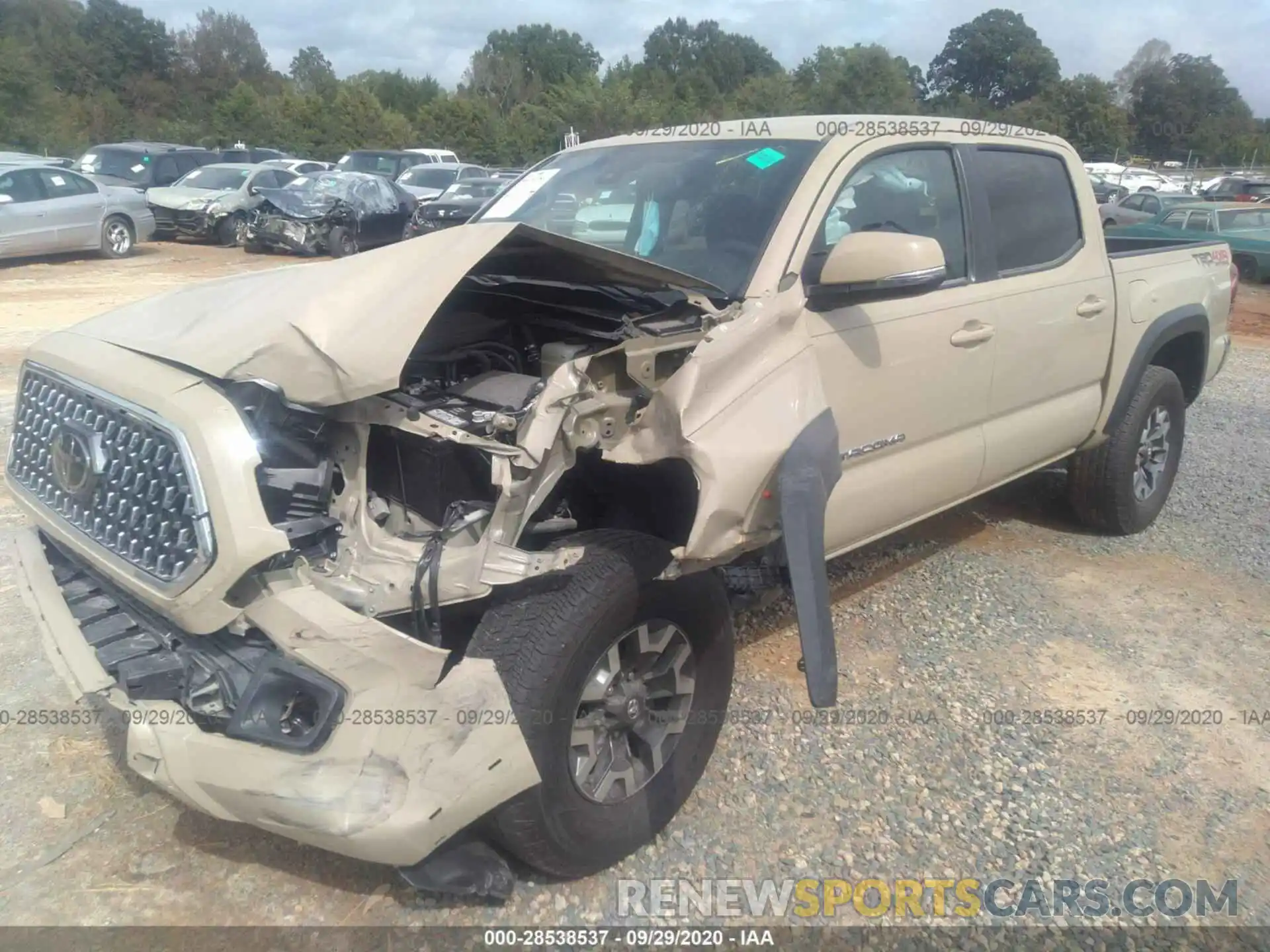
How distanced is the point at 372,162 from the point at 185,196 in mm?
5430

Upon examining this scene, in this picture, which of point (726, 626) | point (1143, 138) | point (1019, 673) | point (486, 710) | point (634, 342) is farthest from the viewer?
point (1143, 138)

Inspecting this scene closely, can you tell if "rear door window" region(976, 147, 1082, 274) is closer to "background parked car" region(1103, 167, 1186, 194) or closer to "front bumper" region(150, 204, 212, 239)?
"front bumper" region(150, 204, 212, 239)

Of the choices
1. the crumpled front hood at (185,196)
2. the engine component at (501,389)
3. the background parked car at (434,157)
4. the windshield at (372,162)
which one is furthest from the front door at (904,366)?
the background parked car at (434,157)

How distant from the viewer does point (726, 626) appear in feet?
9.62

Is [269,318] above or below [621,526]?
above

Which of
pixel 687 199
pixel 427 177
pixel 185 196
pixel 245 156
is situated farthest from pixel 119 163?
pixel 687 199

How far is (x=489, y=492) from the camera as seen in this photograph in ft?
8.66

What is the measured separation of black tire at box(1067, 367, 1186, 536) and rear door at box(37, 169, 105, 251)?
15.3 m

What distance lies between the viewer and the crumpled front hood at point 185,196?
18.3m

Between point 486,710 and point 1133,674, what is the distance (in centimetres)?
278

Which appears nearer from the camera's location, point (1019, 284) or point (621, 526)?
point (621, 526)

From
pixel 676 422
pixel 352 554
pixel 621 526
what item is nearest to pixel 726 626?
pixel 621 526

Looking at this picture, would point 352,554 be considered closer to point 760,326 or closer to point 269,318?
point 269,318

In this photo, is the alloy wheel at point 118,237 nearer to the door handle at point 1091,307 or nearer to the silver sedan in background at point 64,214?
the silver sedan in background at point 64,214
